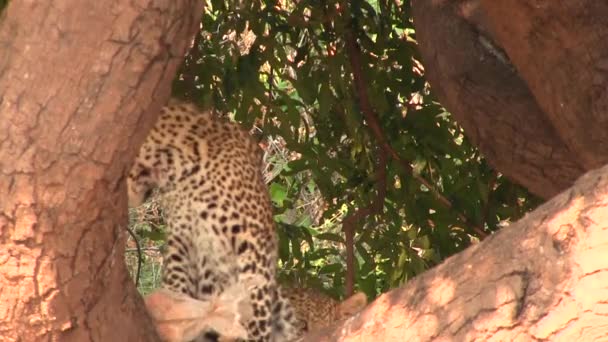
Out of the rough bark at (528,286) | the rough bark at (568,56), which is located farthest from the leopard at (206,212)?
the rough bark at (528,286)

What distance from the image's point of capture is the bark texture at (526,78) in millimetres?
4410

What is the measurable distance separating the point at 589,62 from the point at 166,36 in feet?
5.48

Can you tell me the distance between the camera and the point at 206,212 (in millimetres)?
5594

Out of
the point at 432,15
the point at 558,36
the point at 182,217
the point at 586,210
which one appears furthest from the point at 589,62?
the point at 182,217

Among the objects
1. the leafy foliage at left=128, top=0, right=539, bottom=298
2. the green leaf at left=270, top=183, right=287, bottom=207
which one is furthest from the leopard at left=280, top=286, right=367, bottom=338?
the green leaf at left=270, top=183, right=287, bottom=207

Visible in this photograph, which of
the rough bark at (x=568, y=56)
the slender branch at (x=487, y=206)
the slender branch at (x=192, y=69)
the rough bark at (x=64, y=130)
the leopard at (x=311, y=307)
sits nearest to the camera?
the rough bark at (x=64, y=130)

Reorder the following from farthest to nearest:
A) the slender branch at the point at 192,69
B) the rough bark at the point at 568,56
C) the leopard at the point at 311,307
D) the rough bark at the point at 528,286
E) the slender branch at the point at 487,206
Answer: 1. the leopard at the point at 311,307
2. the slender branch at the point at 487,206
3. the slender branch at the point at 192,69
4. the rough bark at the point at 568,56
5. the rough bark at the point at 528,286

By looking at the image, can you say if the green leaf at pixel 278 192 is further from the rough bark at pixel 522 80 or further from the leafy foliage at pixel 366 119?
the rough bark at pixel 522 80

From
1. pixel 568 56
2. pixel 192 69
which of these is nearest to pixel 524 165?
pixel 568 56

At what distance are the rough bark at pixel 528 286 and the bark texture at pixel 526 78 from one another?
53.4 inches

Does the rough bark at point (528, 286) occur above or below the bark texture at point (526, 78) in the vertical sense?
below

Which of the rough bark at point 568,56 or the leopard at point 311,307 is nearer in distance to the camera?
the rough bark at point 568,56

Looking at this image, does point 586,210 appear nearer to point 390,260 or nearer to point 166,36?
point 166,36

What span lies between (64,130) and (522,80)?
93.0 inches
